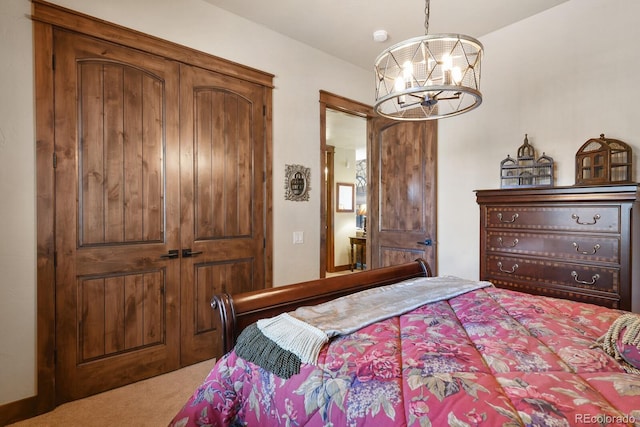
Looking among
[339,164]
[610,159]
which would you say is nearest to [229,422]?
[610,159]

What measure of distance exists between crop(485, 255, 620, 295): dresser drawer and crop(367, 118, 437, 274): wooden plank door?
0.93 m

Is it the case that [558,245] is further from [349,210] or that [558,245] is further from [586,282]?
[349,210]

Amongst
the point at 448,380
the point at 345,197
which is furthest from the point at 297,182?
the point at 345,197

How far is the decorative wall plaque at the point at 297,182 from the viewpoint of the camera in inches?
132

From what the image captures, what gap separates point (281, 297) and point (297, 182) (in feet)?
6.29

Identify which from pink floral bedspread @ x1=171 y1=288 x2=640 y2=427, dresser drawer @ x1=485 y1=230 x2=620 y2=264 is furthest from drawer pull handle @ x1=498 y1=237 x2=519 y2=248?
pink floral bedspread @ x1=171 y1=288 x2=640 y2=427

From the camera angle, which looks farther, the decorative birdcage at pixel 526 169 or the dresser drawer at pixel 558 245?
the decorative birdcage at pixel 526 169

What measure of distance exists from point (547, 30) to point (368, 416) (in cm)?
355

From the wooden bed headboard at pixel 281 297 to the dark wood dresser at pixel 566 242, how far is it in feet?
3.38

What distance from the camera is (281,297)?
1.67m

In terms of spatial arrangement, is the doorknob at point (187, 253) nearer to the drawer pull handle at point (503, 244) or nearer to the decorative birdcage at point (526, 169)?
the drawer pull handle at point (503, 244)

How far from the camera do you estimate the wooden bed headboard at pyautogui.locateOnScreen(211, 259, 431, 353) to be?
4.81ft

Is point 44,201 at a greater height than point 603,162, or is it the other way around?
point 603,162

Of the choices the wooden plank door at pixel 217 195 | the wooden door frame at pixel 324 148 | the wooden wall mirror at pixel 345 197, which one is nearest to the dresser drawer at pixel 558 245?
the wooden door frame at pixel 324 148
